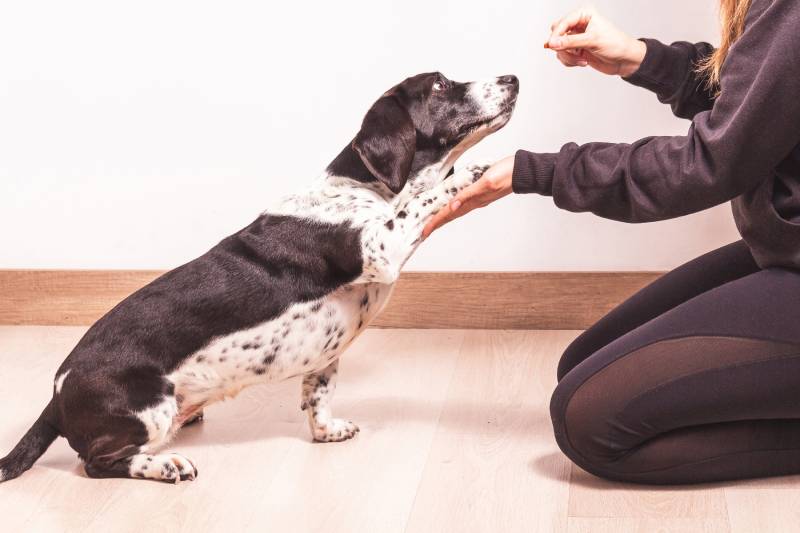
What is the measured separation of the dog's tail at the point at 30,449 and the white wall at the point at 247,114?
4.61ft

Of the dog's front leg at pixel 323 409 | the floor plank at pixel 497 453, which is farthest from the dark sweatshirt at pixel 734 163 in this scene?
the dog's front leg at pixel 323 409

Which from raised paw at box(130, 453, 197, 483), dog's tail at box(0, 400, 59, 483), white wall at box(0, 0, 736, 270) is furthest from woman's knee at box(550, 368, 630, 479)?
white wall at box(0, 0, 736, 270)

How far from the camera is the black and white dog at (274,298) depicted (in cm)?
258

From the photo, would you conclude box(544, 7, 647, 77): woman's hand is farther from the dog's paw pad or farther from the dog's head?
the dog's paw pad

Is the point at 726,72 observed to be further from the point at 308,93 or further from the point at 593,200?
the point at 308,93

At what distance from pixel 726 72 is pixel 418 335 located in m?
1.91

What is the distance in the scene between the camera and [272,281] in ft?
8.69

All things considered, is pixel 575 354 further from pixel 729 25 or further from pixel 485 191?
pixel 729 25

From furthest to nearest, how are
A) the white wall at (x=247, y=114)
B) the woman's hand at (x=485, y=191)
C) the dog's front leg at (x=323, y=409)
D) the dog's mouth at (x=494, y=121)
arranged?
the white wall at (x=247, y=114), the dog's front leg at (x=323, y=409), the dog's mouth at (x=494, y=121), the woman's hand at (x=485, y=191)

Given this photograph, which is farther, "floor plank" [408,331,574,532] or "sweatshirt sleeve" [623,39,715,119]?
"sweatshirt sleeve" [623,39,715,119]

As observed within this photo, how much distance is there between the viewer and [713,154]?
6.98ft

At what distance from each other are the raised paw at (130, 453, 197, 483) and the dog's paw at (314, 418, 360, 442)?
0.37 metres

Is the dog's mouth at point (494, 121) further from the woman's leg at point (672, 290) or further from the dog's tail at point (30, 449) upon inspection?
the dog's tail at point (30, 449)

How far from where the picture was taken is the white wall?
3.60 m
